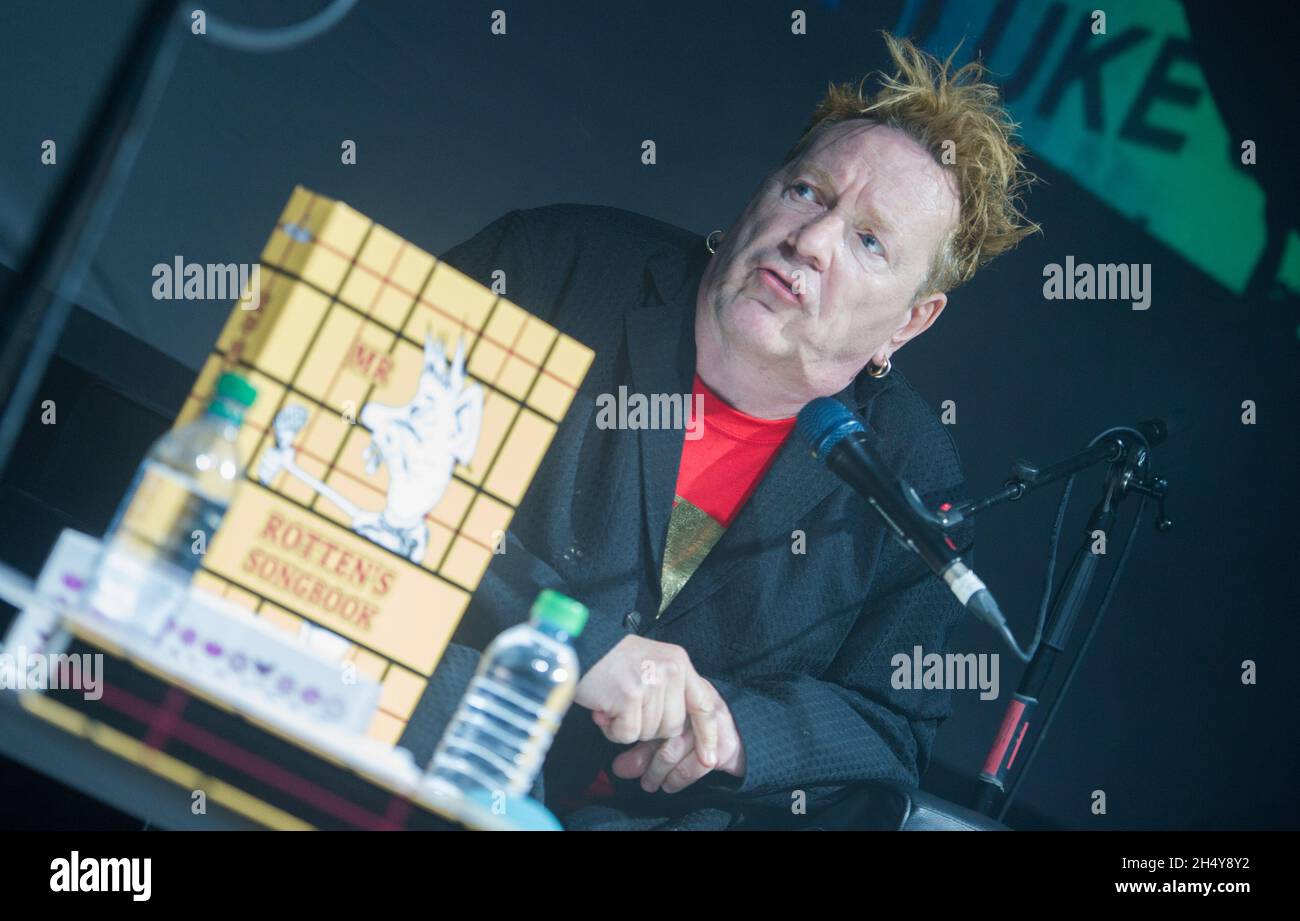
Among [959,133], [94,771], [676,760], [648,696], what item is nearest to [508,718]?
[648,696]

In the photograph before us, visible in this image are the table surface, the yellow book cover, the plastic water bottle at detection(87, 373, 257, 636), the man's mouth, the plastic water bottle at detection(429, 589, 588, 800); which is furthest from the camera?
the man's mouth

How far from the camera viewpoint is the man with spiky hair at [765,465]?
1.74 meters

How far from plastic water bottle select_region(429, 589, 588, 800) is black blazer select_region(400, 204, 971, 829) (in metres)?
0.17

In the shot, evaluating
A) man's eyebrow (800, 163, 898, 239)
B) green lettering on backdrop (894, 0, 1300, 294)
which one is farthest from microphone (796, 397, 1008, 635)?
green lettering on backdrop (894, 0, 1300, 294)

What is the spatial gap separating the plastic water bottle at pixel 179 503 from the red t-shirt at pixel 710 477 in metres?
0.75

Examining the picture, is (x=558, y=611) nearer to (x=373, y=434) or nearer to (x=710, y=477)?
(x=373, y=434)

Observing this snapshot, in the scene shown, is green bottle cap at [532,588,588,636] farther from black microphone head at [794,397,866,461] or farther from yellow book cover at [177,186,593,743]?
black microphone head at [794,397,866,461]

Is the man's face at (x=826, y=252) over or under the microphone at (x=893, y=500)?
over

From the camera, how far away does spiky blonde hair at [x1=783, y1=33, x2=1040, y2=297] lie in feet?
6.25

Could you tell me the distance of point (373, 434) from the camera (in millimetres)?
1206

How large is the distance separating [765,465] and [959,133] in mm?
625

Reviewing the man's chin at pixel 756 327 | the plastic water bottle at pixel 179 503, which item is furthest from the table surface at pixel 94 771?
the man's chin at pixel 756 327

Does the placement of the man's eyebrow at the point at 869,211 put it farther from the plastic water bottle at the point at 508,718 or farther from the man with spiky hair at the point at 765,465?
the plastic water bottle at the point at 508,718
